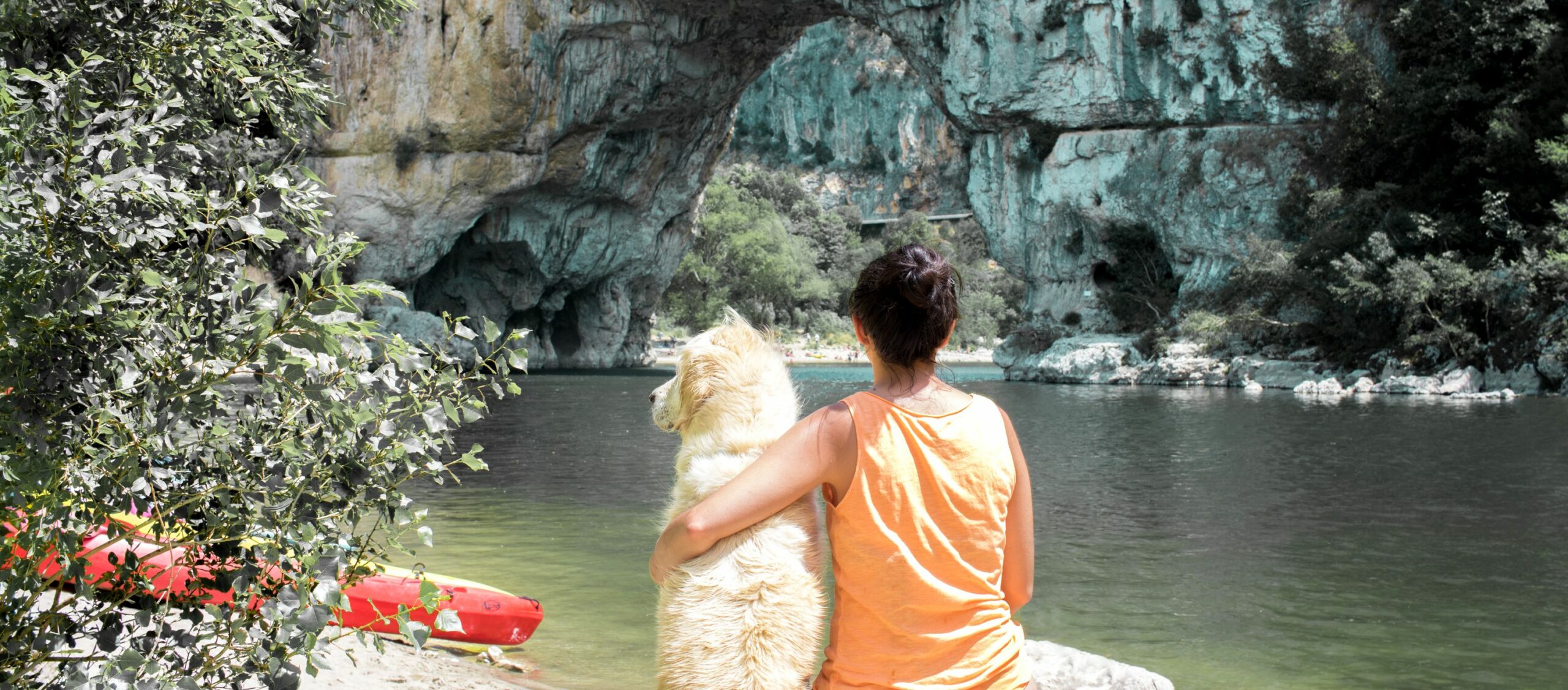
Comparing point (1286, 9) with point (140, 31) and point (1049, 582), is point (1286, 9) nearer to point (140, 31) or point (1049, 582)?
point (1049, 582)

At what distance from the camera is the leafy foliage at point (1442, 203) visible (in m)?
24.7

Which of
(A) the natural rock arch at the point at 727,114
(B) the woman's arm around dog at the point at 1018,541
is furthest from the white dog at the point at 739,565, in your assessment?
(A) the natural rock arch at the point at 727,114

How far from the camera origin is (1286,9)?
3291 centimetres

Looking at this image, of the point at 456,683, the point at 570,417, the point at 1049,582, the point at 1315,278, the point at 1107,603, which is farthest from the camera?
the point at 1315,278

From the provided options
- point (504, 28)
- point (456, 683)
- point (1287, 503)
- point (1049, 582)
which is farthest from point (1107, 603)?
point (504, 28)

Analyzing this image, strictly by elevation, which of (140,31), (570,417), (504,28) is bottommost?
(570,417)

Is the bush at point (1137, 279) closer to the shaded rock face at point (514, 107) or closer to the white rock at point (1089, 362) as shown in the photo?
the white rock at point (1089, 362)

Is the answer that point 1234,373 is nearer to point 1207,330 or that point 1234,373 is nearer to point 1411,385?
point 1207,330

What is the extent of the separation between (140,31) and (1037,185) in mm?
36381

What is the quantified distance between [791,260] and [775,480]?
180 ft

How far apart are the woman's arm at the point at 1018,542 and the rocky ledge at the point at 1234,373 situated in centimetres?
2552

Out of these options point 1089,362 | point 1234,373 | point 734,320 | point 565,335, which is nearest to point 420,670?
point 734,320

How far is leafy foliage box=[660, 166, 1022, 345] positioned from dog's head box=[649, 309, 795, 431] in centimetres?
4538

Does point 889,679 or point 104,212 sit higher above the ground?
point 104,212
